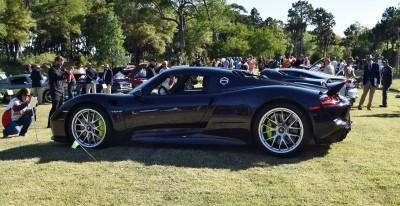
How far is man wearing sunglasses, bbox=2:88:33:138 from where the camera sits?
8.71 meters

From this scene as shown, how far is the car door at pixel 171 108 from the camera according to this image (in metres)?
5.83

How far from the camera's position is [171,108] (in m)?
5.91

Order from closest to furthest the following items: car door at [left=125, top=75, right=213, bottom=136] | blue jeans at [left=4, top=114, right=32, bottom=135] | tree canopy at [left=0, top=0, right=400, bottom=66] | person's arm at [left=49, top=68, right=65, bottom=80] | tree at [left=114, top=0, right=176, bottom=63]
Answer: car door at [left=125, top=75, right=213, bottom=136]
blue jeans at [left=4, top=114, right=32, bottom=135]
person's arm at [left=49, top=68, right=65, bottom=80]
tree canopy at [left=0, top=0, right=400, bottom=66]
tree at [left=114, top=0, right=176, bottom=63]

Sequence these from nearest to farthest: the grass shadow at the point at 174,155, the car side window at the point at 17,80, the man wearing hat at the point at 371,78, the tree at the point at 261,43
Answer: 1. the grass shadow at the point at 174,155
2. the man wearing hat at the point at 371,78
3. the car side window at the point at 17,80
4. the tree at the point at 261,43

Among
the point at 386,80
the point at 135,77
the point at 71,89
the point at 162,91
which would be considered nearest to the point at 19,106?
the point at 162,91

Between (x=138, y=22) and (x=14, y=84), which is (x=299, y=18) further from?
(x=14, y=84)

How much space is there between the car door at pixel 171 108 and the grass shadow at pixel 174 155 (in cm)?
32

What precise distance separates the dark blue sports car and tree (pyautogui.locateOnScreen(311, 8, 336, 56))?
109 meters

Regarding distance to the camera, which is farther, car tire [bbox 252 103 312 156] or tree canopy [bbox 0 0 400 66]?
tree canopy [bbox 0 0 400 66]

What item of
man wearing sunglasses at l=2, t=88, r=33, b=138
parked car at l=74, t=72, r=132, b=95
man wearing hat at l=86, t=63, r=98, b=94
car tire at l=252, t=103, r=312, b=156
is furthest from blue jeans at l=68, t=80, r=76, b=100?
car tire at l=252, t=103, r=312, b=156

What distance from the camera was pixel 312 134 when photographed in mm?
5426

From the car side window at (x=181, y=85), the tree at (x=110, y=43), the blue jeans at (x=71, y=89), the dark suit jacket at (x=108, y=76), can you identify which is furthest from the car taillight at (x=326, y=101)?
the tree at (x=110, y=43)

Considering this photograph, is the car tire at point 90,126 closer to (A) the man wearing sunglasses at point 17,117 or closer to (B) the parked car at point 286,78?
(A) the man wearing sunglasses at point 17,117

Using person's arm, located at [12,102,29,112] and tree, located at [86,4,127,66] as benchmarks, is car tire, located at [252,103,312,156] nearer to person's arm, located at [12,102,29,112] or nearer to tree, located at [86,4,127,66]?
person's arm, located at [12,102,29,112]
